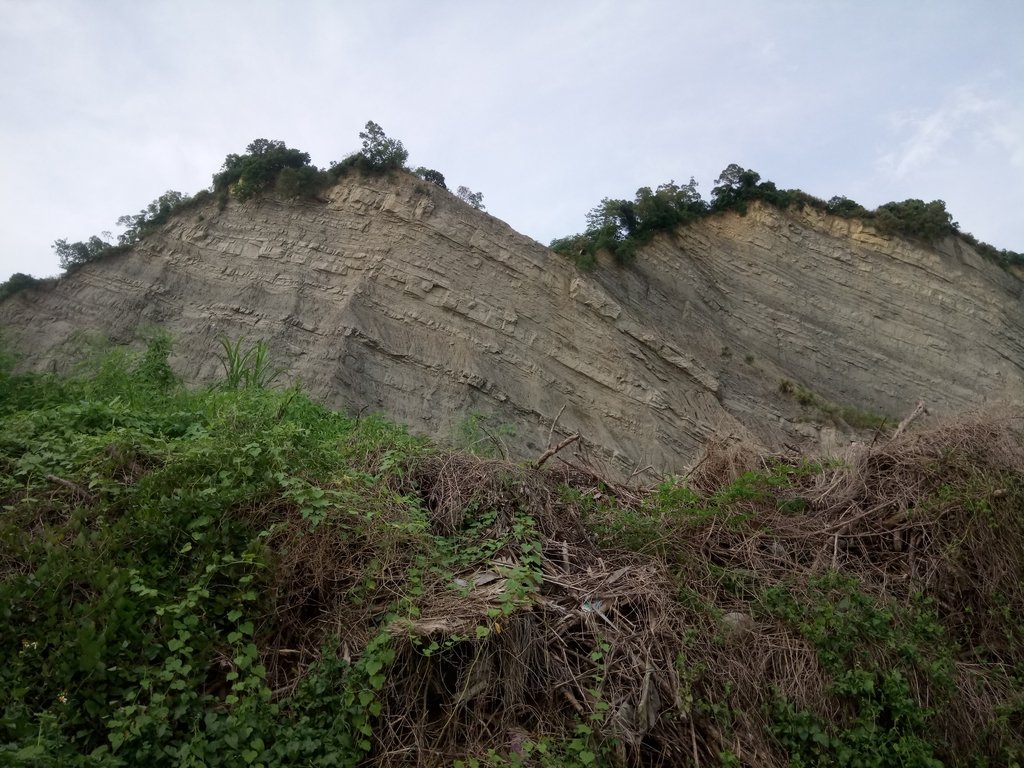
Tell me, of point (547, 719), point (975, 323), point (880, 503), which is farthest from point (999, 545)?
point (975, 323)

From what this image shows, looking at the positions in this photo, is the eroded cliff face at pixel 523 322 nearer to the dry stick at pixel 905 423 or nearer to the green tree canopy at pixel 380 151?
the green tree canopy at pixel 380 151

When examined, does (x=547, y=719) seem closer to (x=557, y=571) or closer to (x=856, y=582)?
(x=557, y=571)

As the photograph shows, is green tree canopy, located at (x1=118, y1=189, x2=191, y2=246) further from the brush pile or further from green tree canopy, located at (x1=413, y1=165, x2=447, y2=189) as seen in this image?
the brush pile

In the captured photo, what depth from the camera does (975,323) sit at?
21734mm

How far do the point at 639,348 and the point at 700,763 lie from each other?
13914 millimetres

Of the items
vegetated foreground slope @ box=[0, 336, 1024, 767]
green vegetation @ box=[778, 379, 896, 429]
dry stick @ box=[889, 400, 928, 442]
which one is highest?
green vegetation @ box=[778, 379, 896, 429]

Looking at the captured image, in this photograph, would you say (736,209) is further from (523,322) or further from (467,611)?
(467,611)

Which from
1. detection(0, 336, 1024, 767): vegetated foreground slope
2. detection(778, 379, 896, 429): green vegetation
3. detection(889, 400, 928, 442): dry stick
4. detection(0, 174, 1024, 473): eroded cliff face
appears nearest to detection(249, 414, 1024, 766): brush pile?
detection(0, 336, 1024, 767): vegetated foreground slope

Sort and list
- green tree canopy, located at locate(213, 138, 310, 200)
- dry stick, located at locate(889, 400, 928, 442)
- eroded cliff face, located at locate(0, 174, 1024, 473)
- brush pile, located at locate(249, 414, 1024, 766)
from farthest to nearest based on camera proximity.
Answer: green tree canopy, located at locate(213, 138, 310, 200)
eroded cliff face, located at locate(0, 174, 1024, 473)
dry stick, located at locate(889, 400, 928, 442)
brush pile, located at locate(249, 414, 1024, 766)

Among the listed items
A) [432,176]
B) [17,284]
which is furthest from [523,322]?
[17,284]

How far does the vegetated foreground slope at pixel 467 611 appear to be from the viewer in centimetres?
398

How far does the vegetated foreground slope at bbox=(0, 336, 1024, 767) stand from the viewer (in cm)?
398

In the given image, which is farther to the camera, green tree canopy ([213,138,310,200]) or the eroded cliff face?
green tree canopy ([213,138,310,200])

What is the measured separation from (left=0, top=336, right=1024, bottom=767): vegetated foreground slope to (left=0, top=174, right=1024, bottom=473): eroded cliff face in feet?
25.9
